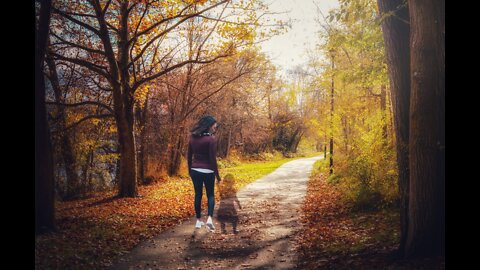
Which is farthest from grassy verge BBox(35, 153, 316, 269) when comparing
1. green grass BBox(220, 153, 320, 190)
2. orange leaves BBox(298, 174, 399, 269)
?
green grass BBox(220, 153, 320, 190)

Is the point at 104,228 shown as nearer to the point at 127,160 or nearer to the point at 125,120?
the point at 127,160

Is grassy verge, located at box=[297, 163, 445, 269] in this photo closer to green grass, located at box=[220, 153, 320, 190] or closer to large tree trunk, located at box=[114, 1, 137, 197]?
large tree trunk, located at box=[114, 1, 137, 197]

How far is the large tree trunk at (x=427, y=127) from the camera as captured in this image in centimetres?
484

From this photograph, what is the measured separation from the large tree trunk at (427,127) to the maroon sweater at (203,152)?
420 centimetres

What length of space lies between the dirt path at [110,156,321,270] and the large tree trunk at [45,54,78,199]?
703 centimetres

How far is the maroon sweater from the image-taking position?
812 centimetres

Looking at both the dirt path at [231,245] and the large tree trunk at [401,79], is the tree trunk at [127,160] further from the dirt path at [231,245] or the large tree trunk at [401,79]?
the large tree trunk at [401,79]

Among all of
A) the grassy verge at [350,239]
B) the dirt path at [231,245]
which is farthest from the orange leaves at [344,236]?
the dirt path at [231,245]

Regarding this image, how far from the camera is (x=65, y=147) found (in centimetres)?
1448

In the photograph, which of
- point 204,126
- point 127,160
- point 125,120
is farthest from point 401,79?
point 127,160

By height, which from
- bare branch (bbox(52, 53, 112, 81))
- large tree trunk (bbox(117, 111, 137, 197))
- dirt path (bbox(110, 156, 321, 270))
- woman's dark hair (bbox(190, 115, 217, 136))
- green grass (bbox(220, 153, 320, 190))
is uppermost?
bare branch (bbox(52, 53, 112, 81))

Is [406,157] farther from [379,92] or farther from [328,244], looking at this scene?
[379,92]

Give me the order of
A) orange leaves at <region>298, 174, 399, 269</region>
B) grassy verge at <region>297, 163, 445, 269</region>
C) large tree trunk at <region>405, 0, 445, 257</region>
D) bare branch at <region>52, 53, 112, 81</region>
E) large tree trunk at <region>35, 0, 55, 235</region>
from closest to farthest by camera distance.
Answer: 1. large tree trunk at <region>405, 0, 445, 257</region>
2. grassy verge at <region>297, 163, 445, 269</region>
3. orange leaves at <region>298, 174, 399, 269</region>
4. large tree trunk at <region>35, 0, 55, 235</region>
5. bare branch at <region>52, 53, 112, 81</region>
